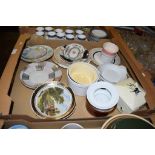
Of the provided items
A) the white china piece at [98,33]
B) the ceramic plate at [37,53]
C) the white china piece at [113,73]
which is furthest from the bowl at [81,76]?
the white china piece at [98,33]

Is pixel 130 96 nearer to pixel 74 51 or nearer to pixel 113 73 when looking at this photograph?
pixel 113 73

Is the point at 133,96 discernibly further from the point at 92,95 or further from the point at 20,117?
the point at 20,117

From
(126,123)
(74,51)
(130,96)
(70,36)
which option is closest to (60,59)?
(74,51)

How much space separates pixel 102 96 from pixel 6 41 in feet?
1.73

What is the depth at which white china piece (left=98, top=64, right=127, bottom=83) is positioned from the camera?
2.92ft

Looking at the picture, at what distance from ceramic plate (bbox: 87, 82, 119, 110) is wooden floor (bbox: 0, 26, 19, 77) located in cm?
43

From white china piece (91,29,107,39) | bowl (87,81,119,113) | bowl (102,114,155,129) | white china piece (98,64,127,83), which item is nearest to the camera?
bowl (102,114,155,129)

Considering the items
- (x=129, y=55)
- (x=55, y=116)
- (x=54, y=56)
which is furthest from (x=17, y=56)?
(x=129, y=55)

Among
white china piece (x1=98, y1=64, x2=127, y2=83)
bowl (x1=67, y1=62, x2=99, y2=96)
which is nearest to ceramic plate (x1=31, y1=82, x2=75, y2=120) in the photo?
bowl (x1=67, y1=62, x2=99, y2=96)

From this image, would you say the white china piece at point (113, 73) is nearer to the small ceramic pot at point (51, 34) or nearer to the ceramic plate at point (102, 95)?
the ceramic plate at point (102, 95)

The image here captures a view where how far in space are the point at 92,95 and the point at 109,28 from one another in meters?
0.47

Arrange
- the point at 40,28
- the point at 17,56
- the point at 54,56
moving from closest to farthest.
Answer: the point at 17,56 → the point at 54,56 → the point at 40,28

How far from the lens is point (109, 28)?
1.15 metres

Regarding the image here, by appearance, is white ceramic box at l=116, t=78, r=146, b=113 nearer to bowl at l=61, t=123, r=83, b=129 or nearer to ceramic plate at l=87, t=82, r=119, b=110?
ceramic plate at l=87, t=82, r=119, b=110
